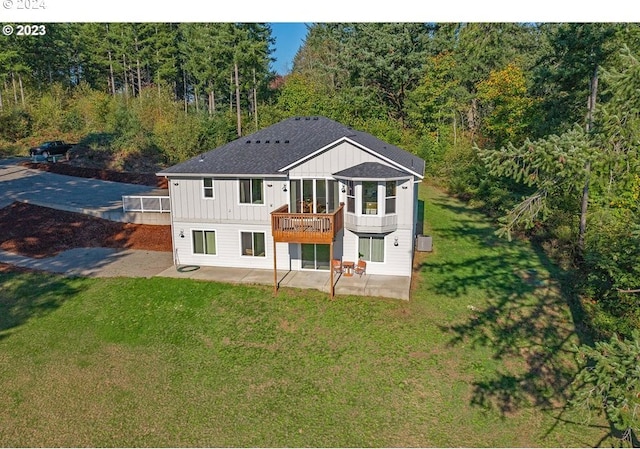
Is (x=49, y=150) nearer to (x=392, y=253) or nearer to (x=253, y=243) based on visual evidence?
(x=253, y=243)

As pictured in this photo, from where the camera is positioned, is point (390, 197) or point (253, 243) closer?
point (390, 197)

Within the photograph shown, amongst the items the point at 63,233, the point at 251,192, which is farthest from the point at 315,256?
the point at 63,233

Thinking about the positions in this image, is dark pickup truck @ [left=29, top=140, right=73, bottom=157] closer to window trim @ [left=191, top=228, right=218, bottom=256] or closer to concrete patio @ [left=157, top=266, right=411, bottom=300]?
window trim @ [left=191, top=228, right=218, bottom=256]

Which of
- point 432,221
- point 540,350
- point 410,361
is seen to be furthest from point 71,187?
point 540,350

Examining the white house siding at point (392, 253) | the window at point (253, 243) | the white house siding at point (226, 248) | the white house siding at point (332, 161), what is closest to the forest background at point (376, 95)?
the white house siding at point (392, 253)

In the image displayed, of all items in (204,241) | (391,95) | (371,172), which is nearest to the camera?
(371,172)

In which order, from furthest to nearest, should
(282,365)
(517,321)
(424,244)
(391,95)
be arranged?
1. (391,95)
2. (424,244)
3. (517,321)
4. (282,365)

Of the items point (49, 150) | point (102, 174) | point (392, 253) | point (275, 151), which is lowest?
point (392, 253)
